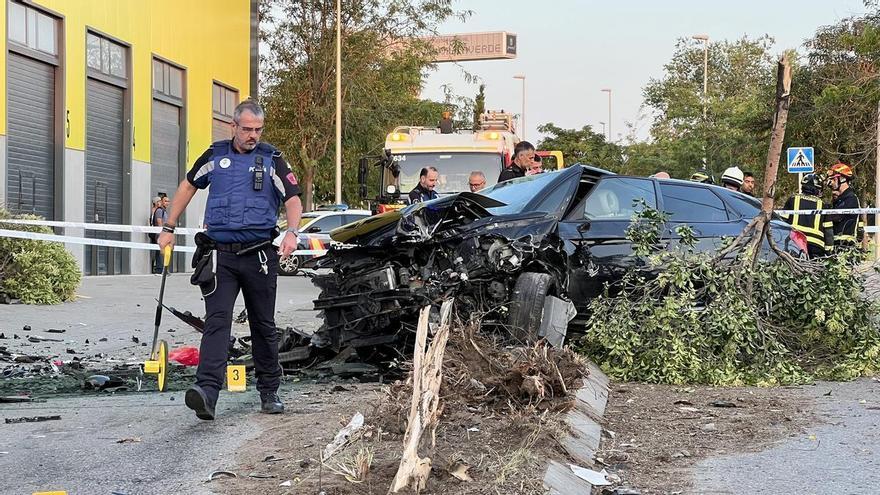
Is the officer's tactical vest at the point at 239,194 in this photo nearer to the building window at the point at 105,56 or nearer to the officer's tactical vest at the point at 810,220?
the officer's tactical vest at the point at 810,220

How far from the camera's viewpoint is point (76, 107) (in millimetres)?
20297

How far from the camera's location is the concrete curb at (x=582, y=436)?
4.66 metres

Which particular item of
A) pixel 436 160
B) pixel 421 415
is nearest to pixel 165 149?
pixel 436 160

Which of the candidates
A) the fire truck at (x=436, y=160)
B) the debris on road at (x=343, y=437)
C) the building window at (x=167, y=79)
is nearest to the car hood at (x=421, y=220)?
the debris on road at (x=343, y=437)

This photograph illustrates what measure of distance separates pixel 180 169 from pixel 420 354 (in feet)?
76.0

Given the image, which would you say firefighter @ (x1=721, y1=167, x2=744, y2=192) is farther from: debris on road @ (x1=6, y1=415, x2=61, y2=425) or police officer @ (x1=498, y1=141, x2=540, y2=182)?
debris on road @ (x1=6, y1=415, x2=61, y2=425)

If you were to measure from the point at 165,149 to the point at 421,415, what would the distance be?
73.9 ft

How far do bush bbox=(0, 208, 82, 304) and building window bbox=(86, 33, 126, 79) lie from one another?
844cm

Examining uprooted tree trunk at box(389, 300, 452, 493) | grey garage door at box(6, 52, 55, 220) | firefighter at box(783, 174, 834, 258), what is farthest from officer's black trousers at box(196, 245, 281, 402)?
grey garage door at box(6, 52, 55, 220)

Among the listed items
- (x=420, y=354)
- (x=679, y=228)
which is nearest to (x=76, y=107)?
(x=679, y=228)

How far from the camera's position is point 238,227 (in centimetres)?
625

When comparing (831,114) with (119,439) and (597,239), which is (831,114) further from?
(119,439)

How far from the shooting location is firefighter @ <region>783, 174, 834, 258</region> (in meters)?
11.5

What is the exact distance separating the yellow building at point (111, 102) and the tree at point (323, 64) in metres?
6.92
